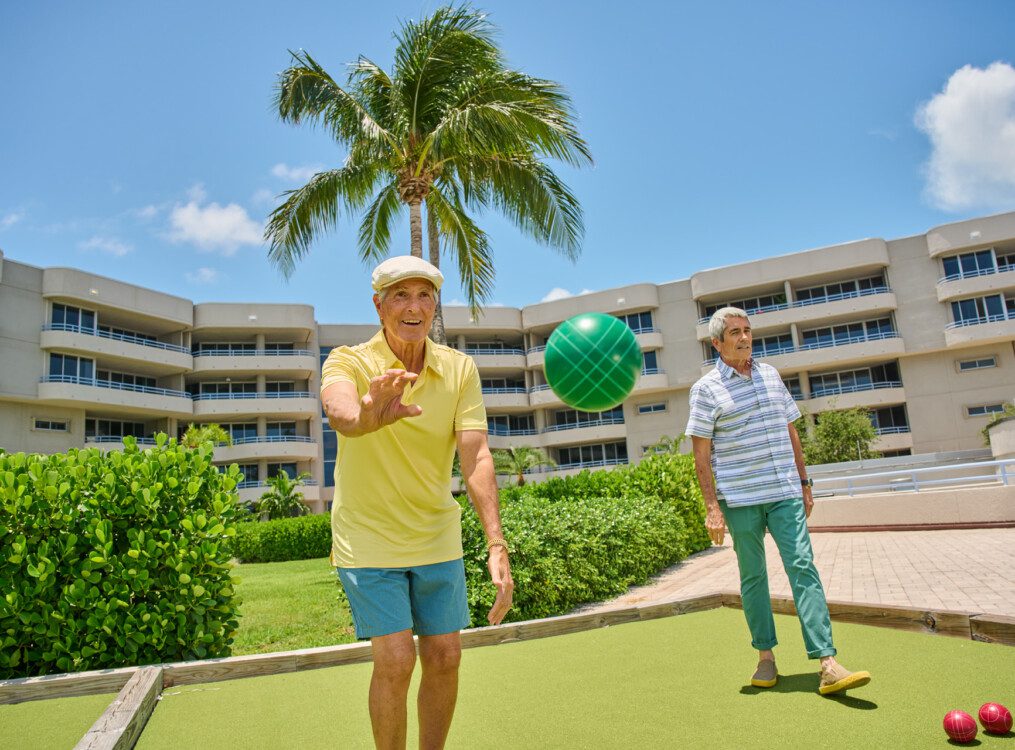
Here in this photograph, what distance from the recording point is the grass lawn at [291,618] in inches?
286

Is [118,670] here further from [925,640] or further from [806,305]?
[806,305]

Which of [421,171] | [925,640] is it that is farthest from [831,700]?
[421,171]

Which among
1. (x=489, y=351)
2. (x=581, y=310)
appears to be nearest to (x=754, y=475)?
(x=581, y=310)

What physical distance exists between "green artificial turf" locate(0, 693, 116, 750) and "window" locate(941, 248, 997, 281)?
43.2 meters

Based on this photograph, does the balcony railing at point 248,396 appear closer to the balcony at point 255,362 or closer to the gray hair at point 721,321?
the balcony at point 255,362

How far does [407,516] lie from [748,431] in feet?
7.76

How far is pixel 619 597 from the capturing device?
8.93 metres

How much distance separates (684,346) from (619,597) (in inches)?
1467

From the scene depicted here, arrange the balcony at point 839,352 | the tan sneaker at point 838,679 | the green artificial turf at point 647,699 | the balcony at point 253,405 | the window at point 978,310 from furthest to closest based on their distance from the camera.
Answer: the balcony at point 253,405 → the balcony at point 839,352 → the window at point 978,310 → the tan sneaker at point 838,679 → the green artificial turf at point 647,699

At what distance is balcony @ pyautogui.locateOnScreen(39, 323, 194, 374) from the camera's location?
117ft

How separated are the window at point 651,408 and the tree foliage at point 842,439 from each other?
33.5 feet

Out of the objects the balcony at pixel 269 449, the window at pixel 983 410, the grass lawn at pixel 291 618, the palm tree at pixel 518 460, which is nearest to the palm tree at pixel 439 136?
the grass lawn at pixel 291 618

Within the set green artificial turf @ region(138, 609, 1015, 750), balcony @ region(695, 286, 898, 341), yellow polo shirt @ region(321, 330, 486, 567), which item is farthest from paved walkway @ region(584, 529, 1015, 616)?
balcony @ region(695, 286, 898, 341)

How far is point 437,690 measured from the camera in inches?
100
